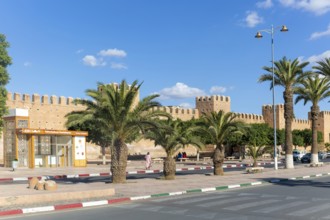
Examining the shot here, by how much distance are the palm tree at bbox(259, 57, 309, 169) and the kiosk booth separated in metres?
15.6

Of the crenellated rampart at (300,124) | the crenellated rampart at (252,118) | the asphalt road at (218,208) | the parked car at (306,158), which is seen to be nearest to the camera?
the asphalt road at (218,208)

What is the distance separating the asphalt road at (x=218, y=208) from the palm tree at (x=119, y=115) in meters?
5.21

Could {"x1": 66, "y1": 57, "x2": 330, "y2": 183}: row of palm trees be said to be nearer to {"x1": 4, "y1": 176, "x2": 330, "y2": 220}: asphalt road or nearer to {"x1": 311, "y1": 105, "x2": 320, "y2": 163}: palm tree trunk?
{"x1": 4, "y1": 176, "x2": 330, "y2": 220}: asphalt road

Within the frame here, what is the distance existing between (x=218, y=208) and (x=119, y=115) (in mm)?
8327

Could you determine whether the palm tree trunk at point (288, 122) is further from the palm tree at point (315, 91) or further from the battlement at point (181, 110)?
the battlement at point (181, 110)

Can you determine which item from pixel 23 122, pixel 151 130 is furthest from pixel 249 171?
pixel 23 122

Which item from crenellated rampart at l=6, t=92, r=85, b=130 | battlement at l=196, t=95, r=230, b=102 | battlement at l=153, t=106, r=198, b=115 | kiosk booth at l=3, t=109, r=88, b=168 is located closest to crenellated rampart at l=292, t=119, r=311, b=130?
battlement at l=196, t=95, r=230, b=102

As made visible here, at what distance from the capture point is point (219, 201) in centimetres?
1230

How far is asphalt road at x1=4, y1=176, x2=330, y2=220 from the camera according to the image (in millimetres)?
9570

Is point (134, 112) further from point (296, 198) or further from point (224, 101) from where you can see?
point (224, 101)

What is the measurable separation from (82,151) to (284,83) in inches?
665

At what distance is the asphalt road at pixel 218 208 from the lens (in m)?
9.57

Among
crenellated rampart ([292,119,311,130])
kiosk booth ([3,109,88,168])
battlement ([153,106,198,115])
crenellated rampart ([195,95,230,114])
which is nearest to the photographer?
kiosk booth ([3,109,88,168])

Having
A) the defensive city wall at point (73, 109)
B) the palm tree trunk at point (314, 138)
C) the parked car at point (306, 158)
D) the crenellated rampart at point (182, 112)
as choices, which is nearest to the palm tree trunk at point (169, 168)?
the palm tree trunk at point (314, 138)
